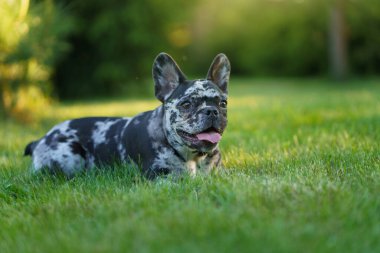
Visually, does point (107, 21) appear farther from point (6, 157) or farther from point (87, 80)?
point (6, 157)

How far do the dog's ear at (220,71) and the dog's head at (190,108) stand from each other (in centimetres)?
1

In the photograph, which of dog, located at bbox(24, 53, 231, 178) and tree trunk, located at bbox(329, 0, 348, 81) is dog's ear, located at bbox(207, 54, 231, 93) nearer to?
dog, located at bbox(24, 53, 231, 178)

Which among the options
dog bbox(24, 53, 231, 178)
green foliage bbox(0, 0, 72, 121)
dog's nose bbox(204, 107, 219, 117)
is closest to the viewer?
dog's nose bbox(204, 107, 219, 117)

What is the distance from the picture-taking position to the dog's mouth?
4508 millimetres

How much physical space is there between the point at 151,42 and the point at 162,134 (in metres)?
14.5

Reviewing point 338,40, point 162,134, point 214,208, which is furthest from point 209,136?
point 338,40

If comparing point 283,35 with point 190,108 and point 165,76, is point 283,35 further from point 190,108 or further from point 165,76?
point 190,108

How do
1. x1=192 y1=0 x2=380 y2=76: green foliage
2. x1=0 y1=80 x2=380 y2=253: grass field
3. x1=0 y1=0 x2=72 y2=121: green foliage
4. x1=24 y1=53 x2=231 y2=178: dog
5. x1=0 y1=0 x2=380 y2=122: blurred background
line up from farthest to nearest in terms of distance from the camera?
1. x1=192 y1=0 x2=380 y2=76: green foliage
2. x1=0 y1=0 x2=380 y2=122: blurred background
3. x1=0 y1=0 x2=72 y2=121: green foliage
4. x1=24 y1=53 x2=231 y2=178: dog
5. x1=0 y1=80 x2=380 y2=253: grass field

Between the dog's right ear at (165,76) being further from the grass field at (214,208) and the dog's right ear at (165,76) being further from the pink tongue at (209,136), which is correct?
the grass field at (214,208)

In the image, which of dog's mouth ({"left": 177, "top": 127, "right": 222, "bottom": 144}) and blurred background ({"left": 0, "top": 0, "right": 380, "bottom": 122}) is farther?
blurred background ({"left": 0, "top": 0, "right": 380, "bottom": 122})

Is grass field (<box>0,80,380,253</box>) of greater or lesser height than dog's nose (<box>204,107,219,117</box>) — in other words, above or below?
below

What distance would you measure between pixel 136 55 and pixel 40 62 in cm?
876

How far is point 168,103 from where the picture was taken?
4.79 meters

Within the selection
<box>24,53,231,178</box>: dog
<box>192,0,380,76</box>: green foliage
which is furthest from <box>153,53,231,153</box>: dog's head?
<box>192,0,380,76</box>: green foliage
